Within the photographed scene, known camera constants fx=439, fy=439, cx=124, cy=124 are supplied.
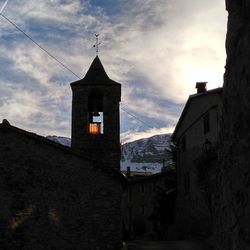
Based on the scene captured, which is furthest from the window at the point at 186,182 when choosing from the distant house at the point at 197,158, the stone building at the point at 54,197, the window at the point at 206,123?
the stone building at the point at 54,197

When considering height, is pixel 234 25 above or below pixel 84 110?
below

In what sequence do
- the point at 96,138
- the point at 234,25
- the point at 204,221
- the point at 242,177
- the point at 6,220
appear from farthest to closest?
the point at 96,138, the point at 204,221, the point at 6,220, the point at 234,25, the point at 242,177

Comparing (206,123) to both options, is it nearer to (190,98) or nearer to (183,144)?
(190,98)

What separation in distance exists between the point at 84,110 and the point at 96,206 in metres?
10.8

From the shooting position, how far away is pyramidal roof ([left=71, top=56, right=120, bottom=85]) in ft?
84.6

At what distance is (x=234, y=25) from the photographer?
2641mm

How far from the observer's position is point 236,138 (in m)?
2.47

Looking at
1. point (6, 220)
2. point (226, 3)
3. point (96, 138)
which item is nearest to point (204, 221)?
point (96, 138)

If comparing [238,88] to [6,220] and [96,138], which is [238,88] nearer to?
[6,220]

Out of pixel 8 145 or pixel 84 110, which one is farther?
pixel 84 110

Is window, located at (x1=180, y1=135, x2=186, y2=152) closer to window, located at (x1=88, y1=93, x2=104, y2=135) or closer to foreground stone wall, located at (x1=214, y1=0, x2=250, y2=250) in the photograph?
window, located at (x1=88, y1=93, x2=104, y2=135)

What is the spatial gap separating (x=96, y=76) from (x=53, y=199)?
13213 millimetres

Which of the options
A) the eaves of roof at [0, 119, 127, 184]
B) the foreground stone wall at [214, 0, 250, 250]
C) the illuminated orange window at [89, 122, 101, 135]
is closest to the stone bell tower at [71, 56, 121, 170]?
the illuminated orange window at [89, 122, 101, 135]

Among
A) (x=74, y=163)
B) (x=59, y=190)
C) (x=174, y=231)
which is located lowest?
(x=174, y=231)
